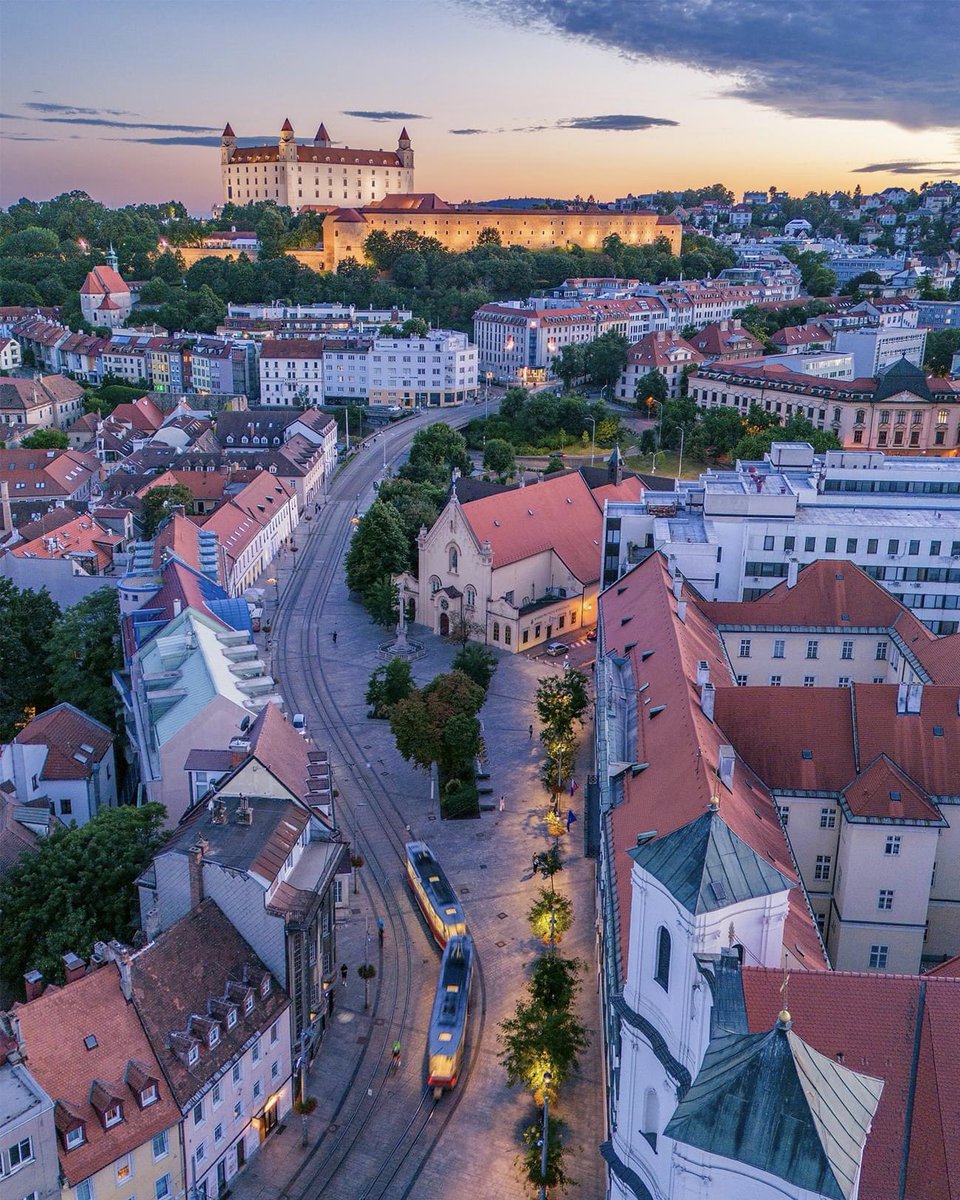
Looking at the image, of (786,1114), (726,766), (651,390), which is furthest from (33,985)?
(651,390)

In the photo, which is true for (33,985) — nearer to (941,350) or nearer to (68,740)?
(68,740)

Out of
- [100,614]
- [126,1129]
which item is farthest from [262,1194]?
[100,614]

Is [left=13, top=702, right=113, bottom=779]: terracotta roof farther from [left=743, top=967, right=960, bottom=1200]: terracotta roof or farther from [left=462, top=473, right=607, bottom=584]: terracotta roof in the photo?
[left=743, top=967, right=960, bottom=1200]: terracotta roof

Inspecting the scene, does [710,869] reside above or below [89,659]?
above

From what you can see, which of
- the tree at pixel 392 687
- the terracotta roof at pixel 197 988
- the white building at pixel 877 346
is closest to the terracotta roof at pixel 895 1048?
the terracotta roof at pixel 197 988

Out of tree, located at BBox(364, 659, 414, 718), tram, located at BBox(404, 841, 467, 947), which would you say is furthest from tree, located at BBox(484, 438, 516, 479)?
tram, located at BBox(404, 841, 467, 947)

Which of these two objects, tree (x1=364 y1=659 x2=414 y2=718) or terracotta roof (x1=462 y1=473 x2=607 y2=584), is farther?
terracotta roof (x1=462 y1=473 x2=607 y2=584)
